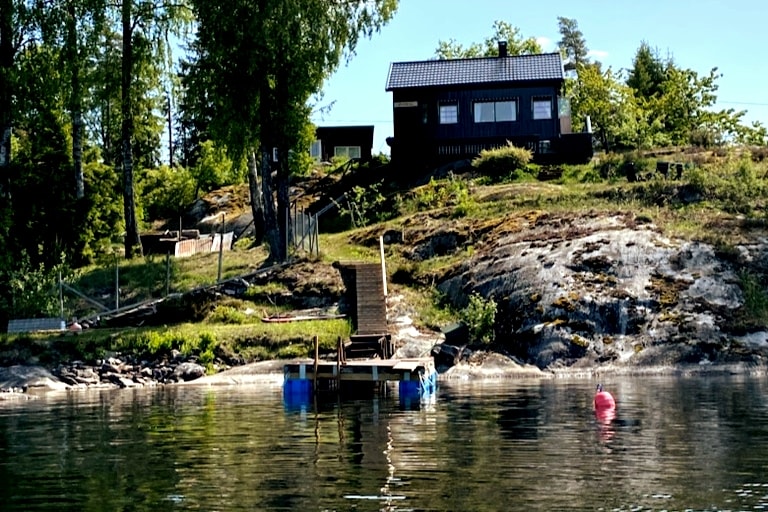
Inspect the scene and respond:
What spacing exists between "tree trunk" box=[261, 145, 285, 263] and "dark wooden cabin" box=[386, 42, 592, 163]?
56.9ft

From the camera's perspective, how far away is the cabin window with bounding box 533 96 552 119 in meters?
66.3

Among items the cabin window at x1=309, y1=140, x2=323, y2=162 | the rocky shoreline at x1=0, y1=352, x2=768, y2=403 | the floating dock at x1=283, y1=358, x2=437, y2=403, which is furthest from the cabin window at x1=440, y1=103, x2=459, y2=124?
the floating dock at x1=283, y1=358, x2=437, y2=403

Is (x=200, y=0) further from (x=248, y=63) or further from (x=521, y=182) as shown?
(x=521, y=182)

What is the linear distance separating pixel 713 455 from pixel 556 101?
4753 centimetres

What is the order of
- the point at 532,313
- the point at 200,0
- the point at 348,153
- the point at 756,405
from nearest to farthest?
the point at 756,405, the point at 532,313, the point at 200,0, the point at 348,153

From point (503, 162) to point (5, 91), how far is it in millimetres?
26742

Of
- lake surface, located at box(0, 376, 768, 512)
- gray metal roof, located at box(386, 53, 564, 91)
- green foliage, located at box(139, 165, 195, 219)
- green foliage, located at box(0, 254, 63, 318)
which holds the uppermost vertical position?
gray metal roof, located at box(386, 53, 564, 91)

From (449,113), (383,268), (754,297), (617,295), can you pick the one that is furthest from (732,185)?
(449,113)

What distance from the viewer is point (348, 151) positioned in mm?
88625

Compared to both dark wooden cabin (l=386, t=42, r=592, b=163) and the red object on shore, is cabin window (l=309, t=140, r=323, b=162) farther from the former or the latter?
the red object on shore

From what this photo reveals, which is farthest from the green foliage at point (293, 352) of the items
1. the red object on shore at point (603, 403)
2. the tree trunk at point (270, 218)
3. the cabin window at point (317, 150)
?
the cabin window at point (317, 150)

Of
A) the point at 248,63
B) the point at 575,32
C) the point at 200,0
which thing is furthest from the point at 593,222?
the point at 575,32

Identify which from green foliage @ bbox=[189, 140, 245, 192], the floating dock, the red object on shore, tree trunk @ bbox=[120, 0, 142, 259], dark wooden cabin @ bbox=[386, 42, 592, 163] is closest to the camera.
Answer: the red object on shore

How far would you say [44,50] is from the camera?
47.9 m
